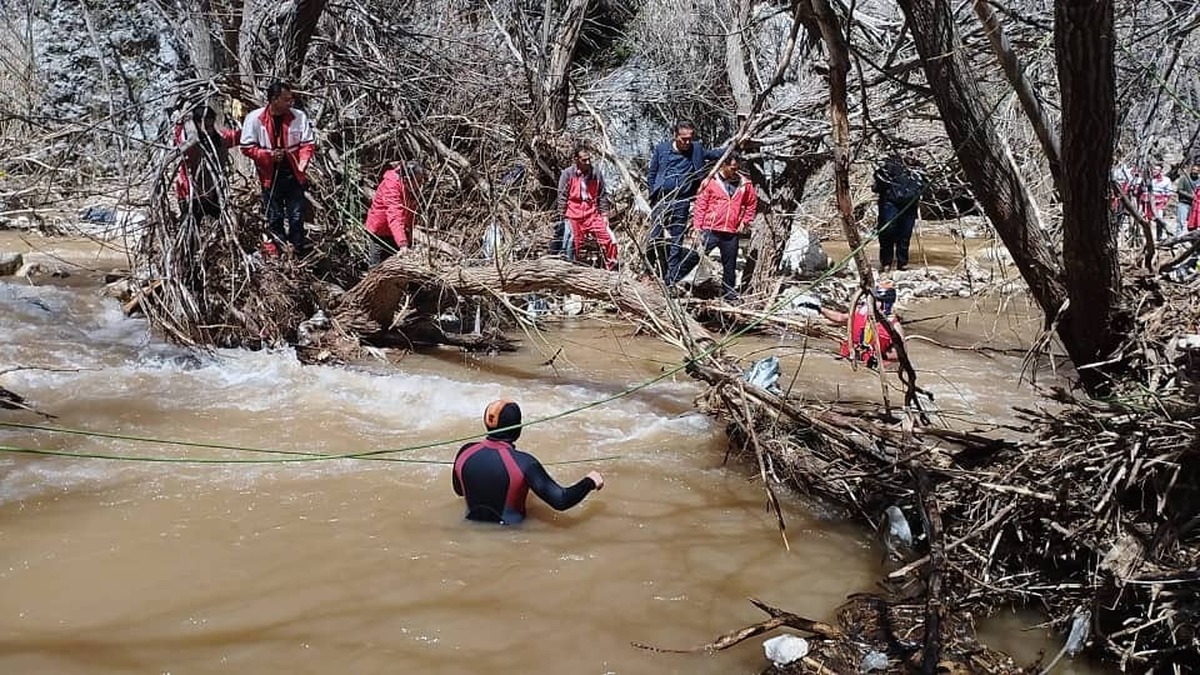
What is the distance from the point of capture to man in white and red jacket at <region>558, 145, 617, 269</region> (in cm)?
934

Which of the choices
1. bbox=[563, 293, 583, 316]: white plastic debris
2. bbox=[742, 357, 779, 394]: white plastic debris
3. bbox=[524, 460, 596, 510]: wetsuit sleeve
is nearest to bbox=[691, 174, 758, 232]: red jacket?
bbox=[563, 293, 583, 316]: white plastic debris

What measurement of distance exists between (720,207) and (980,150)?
4.75 m

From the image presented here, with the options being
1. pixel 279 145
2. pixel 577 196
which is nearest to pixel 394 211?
pixel 279 145

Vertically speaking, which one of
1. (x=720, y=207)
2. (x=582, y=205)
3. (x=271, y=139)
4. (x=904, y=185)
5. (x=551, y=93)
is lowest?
(x=582, y=205)

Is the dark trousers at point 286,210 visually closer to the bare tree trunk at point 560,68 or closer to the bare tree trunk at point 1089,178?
the bare tree trunk at point 560,68

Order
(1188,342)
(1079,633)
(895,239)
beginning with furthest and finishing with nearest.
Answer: (895,239), (1188,342), (1079,633)

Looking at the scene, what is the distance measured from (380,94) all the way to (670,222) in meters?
2.95

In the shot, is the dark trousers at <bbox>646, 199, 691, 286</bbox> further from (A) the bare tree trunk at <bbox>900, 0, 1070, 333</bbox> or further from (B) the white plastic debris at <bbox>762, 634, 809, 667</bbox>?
(B) the white plastic debris at <bbox>762, 634, 809, 667</bbox>

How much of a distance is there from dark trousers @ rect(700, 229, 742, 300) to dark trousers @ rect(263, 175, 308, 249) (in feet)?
11.8

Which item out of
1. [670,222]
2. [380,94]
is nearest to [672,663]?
[670,222]

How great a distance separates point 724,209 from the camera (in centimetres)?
910

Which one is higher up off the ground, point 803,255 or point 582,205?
point 582,205

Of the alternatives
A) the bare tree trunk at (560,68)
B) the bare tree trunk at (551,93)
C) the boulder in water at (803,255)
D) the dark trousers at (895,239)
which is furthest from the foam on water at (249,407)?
the dark trousers at (895,239)

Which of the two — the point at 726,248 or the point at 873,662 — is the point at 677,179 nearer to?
the point at 726,248
